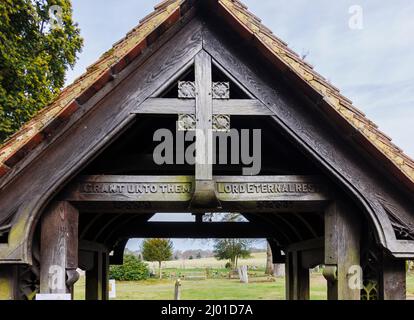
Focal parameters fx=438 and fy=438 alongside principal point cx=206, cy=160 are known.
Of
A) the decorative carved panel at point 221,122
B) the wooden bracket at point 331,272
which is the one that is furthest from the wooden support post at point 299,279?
the decorative carved panel at point 221,122

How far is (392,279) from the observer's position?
3146 mm

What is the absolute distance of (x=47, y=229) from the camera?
10.3 ft

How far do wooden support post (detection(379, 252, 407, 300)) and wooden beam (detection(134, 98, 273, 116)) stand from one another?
4.52 feet

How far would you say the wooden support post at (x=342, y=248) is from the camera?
10.5 ft

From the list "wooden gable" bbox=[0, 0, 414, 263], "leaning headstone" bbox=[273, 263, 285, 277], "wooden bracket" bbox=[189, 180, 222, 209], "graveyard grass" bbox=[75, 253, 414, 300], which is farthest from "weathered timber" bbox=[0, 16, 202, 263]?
"leaning headstone" bbox=[273, 263, 285, 277]

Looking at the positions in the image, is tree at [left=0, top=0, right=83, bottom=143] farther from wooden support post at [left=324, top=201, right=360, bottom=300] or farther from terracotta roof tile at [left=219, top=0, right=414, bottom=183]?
wooden support post at [left=324, top=201, right=360, bottom=300]

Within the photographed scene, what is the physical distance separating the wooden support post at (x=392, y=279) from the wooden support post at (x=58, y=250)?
2.22m

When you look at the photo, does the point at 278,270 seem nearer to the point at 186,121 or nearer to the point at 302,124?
the point at 302,124

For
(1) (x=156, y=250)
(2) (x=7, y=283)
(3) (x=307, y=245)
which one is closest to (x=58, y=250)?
(2) (x=7, y=283)

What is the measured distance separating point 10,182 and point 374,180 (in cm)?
254

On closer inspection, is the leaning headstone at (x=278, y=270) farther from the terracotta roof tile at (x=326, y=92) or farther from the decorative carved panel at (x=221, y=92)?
the decorative carved panel at (x=221, y=92)

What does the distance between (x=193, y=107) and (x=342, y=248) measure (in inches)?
59.4
